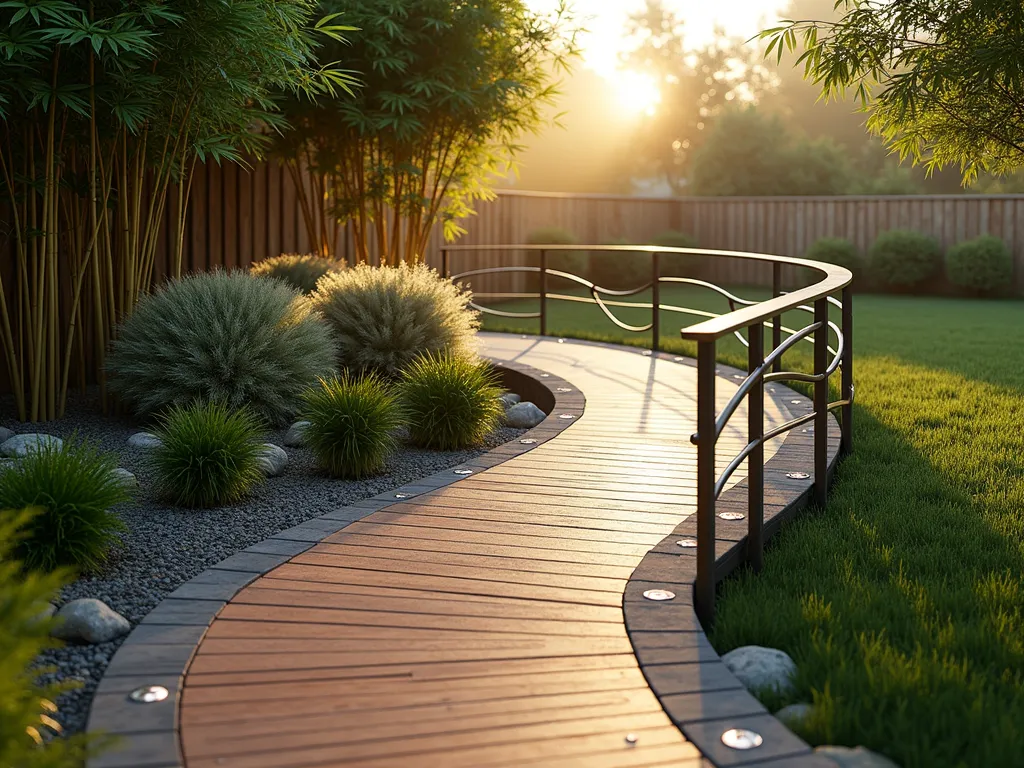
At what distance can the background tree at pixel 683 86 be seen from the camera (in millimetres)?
34375

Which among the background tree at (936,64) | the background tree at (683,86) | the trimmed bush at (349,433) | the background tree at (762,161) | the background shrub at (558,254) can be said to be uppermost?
the background tree at (683,86)

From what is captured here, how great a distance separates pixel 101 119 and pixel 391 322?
2.00m

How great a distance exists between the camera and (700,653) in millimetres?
2406

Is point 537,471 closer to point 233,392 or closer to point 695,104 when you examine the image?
point 233,392

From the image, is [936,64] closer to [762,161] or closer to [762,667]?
[762,667]

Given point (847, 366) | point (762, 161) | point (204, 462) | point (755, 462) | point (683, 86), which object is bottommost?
point (204, 462)

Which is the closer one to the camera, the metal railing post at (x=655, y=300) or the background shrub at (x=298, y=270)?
the metal railing post at (x=655, y=300)

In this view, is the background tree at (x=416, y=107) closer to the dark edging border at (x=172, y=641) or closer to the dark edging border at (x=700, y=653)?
the dark edging border at (x=172, y=641)

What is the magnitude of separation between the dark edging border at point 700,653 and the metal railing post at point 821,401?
0.18 ft

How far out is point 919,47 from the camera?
5020 mm

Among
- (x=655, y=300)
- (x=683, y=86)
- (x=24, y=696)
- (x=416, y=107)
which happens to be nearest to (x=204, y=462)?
(x=24, y=696)

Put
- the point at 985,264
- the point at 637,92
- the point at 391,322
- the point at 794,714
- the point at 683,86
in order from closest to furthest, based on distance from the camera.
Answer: the point at 794,714 → the point at 391,322 → the point at 985,264 → the point at 683,86 → the point at 637,92

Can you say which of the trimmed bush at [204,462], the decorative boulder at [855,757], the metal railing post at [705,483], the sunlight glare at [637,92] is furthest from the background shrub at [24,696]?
the sunlight glare at [637,92]

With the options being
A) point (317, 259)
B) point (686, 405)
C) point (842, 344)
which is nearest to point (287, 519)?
point (842, 344)
